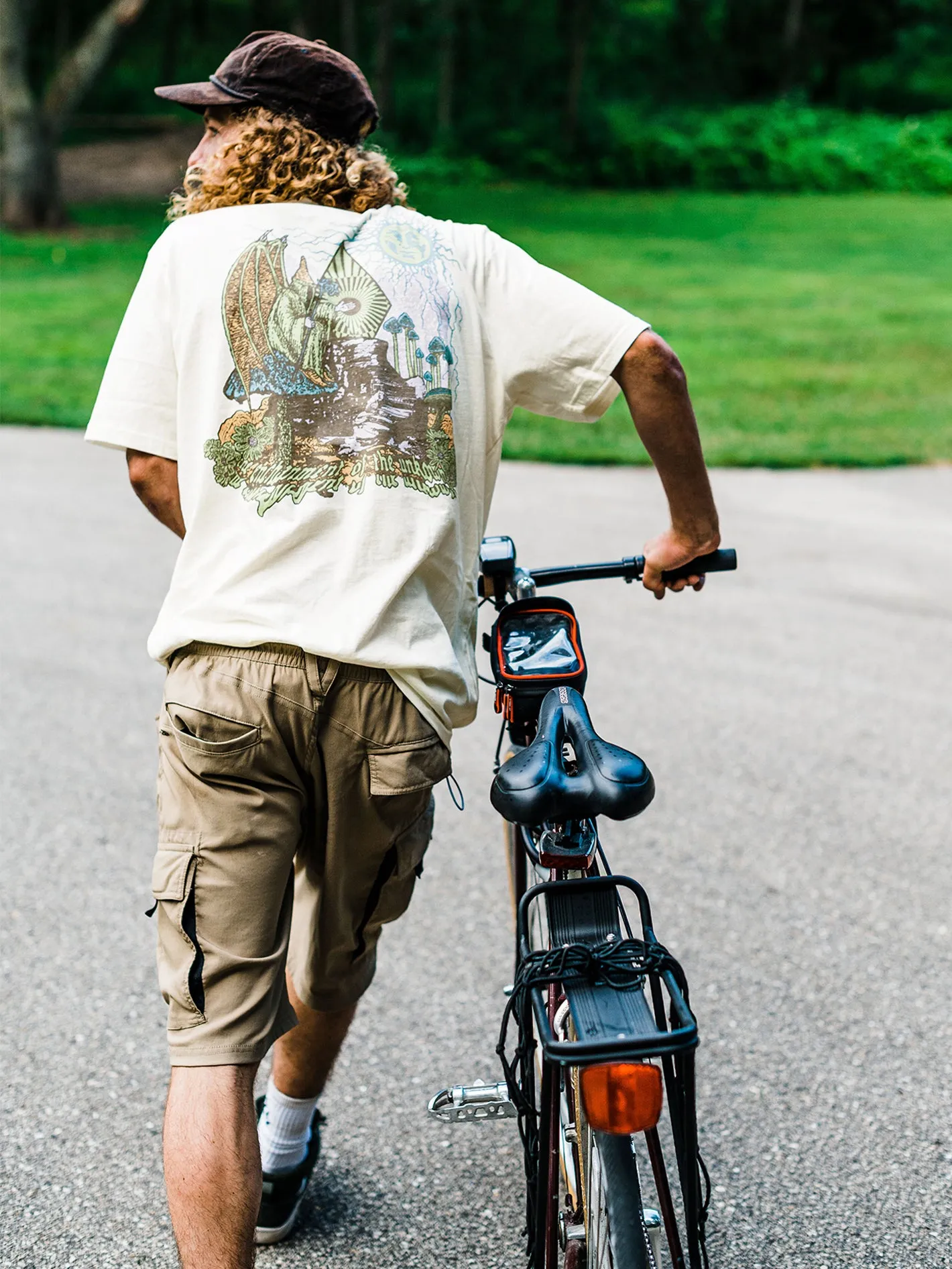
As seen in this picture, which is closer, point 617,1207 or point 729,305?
point 617,1207

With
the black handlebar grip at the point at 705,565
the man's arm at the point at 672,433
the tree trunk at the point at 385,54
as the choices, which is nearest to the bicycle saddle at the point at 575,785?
the man's arm at the point at 672,433

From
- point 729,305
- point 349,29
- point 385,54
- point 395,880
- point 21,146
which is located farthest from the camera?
point 349,29

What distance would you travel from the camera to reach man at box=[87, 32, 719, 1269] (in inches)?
80.7

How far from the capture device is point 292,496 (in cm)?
206

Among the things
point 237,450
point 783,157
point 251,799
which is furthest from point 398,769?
point 783,157

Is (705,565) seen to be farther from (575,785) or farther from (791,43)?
(791,43)

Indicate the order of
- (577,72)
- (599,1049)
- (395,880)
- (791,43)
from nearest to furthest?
(599,1049) → (395,880) → (577,72) → (791,43)

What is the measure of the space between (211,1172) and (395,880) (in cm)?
57

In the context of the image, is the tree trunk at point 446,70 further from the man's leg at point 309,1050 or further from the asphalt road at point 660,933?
the man's leg at point 309,1050

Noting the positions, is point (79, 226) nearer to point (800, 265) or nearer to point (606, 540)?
point (800, 265)

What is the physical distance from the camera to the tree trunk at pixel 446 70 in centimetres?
3500

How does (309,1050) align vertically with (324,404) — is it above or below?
below

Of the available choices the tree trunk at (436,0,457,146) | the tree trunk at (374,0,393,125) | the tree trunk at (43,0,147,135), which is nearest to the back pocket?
the tree trunk at (43,0,147,135)

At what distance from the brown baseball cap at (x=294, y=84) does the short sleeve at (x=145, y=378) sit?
0.32 metres
